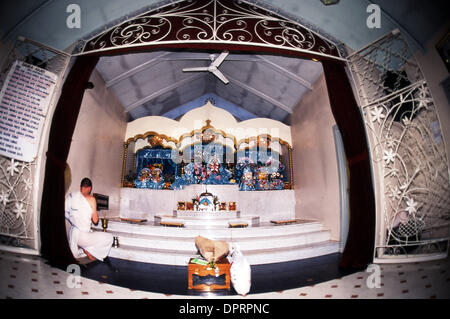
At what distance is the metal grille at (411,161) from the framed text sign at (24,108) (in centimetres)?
563

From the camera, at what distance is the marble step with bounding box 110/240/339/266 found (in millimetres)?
3459

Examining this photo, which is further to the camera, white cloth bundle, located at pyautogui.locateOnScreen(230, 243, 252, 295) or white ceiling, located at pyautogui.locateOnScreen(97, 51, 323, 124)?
white ceiling, located at pyautogui.locateOnScreen(97, 51, 323, 124)

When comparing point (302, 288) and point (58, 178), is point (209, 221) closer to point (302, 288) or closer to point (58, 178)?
point (302, 288)

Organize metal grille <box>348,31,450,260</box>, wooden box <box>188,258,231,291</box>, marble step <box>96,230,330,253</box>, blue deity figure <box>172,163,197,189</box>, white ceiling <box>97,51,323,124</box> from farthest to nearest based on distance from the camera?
blue deity figure <box>172,163,197,189</box> < white ceiling <box>97,51,323,124</box> < marble step <box>96,230,330,253</box> < metal grille <box>348,31,450,260</box> < wooden box <box>188,258,231,291</box>

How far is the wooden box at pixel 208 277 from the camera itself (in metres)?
2.44

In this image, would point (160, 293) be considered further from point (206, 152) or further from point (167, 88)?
point (167, 88)

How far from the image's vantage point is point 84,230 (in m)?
3.44

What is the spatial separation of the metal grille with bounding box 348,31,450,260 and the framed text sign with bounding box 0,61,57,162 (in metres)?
5.63

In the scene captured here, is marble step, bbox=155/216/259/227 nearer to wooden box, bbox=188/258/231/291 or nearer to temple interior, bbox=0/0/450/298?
temple interior, bbox=0/0/450/298

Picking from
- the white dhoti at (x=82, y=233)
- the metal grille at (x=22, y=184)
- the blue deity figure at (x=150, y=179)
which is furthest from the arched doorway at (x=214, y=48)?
the blue deity figure at (x=150, y=179)

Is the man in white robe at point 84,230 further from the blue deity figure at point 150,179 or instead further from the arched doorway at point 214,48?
the blue deity figure at point 150,179

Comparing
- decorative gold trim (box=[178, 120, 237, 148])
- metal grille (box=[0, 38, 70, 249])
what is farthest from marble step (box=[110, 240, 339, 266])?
decorative gold trim (box=[178, 120, 237, 148])

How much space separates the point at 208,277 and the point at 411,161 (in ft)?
13.1

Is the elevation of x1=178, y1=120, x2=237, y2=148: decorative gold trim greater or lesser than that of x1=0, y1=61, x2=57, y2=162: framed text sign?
greater
